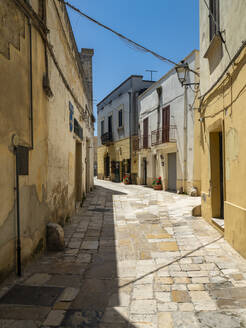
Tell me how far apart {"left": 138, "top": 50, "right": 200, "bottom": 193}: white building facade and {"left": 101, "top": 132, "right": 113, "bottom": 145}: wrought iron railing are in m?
Result: 5.65

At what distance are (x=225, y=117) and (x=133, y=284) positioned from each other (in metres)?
3.45

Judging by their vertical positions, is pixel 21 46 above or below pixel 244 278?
above

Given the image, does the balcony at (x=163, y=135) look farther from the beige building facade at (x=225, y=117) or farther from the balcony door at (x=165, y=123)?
the beige building facade at (x=225, y=117)

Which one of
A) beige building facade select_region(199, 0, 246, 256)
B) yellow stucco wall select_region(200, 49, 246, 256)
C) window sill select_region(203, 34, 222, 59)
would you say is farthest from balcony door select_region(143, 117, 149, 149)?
yellow stucco wall select_region(200, 49, 246, 256)

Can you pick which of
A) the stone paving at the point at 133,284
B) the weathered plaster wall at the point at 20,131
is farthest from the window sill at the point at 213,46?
the stone paving at the point at 133,284

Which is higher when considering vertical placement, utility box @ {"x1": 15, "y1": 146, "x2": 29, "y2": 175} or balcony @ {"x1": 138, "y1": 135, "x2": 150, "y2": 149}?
balcony @ {"x1": 138, "y1": 135, "x2": 150, "y2": 149}

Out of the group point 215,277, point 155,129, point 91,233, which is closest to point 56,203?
point 91,233

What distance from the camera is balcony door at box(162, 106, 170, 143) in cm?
1451

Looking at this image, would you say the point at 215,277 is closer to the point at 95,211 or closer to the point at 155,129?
the point at 95,211

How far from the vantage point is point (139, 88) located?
2064cm

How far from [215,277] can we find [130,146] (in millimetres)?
17605

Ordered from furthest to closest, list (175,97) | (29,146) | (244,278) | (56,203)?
1. (175,97)
2. (56,203)
3. (29,146)
4. (244,278)

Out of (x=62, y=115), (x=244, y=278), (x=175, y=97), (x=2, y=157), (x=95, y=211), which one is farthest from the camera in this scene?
(x=175, y=97)

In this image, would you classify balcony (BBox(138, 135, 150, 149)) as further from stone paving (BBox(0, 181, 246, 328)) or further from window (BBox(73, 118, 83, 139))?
stone paving (BBox(0, 181, 246, 328))
